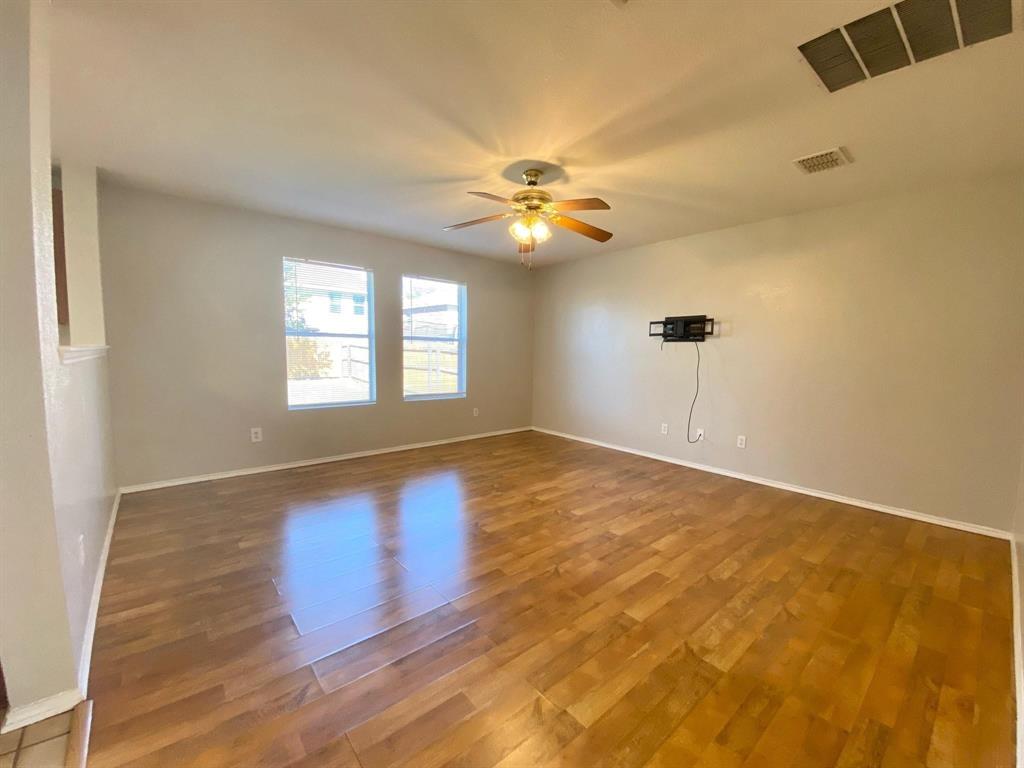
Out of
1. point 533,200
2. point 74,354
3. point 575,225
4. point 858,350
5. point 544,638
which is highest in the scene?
point 533,200

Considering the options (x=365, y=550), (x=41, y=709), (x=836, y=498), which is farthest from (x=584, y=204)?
(x=836, y=498)

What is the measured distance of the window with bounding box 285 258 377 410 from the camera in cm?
399

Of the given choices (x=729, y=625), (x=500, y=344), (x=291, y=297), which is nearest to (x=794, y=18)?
(x=729, y=625)

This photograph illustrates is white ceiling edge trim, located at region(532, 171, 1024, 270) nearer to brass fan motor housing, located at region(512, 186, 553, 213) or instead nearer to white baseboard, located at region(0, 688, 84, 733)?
brass fan motor housing, located at region(512, 186, 553, 213)

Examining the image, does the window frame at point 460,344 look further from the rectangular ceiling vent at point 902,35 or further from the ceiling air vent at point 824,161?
the rectangular ceiling vent at point 902,35

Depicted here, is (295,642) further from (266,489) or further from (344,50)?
(344,50)

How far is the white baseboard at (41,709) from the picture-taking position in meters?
1.23

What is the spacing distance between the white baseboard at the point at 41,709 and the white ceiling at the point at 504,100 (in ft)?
7.78

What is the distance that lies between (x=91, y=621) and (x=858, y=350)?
5.03 metres

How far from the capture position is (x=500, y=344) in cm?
565

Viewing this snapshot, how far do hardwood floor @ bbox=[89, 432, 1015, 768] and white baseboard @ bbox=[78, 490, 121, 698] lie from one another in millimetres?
37

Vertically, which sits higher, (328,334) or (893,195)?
(893,195)

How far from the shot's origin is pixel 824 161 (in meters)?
2.50

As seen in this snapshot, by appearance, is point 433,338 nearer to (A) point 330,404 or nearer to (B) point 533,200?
(A) point 330,404
